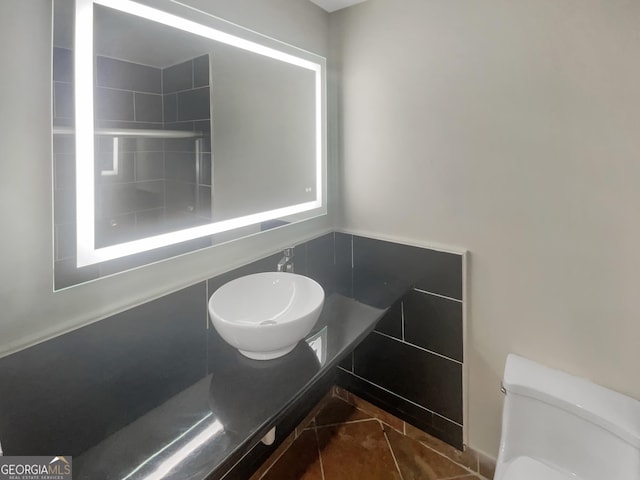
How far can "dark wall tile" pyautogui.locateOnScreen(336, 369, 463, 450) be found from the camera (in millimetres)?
1607

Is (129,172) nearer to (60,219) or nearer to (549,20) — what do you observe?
(60,219)

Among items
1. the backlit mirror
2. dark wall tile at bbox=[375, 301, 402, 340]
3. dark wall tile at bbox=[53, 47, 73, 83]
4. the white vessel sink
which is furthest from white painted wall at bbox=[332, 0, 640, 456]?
dark wall tile at bbox=[53, 47, 73, 83]

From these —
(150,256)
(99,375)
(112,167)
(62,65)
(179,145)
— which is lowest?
(99,375)

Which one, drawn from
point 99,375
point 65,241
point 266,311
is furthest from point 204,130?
point 99,375

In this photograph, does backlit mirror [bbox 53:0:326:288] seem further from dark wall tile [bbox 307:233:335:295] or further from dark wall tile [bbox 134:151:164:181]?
dark wall tile [bbox 307:233:335:295]

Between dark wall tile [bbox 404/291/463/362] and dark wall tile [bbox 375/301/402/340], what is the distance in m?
0.03

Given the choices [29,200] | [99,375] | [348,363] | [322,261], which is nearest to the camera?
[29,200]

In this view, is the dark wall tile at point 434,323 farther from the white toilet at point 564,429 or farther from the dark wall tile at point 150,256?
the dark wall tile at point 150,256

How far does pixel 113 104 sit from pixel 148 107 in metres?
0.12

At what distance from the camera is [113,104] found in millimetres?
981

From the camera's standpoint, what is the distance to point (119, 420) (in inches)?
37.0

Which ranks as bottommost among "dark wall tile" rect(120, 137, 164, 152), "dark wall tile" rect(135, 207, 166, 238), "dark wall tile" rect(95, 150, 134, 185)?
"dark wall tile" rect(135, 207, 166, 238)

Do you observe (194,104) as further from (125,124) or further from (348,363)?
(348,363)

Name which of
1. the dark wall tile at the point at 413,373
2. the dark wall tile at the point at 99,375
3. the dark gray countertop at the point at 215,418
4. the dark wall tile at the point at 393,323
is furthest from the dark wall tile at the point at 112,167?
the dark wall tile at the point at 413,373
